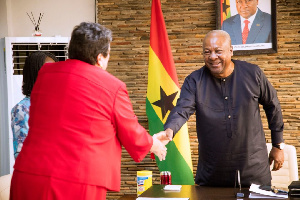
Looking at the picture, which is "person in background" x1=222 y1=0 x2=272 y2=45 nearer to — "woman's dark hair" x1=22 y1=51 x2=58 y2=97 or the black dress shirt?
the black dress shirt

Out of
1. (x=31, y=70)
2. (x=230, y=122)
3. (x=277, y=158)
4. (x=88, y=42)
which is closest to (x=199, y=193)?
(x=230, y=122)

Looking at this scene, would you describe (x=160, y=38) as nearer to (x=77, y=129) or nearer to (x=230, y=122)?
(x=230, y=122)

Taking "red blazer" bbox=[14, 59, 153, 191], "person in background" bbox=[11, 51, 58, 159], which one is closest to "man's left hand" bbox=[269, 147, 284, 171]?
"red blazer" bbox=[14, 59, 153, 191]

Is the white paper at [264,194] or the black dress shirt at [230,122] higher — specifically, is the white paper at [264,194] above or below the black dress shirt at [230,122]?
below

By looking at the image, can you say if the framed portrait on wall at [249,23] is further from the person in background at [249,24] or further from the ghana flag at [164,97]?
the ghana flag at [164,97]

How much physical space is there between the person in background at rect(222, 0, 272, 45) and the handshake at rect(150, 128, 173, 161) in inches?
86.0

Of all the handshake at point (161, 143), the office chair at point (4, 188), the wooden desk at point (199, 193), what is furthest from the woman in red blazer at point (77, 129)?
the office chair at point (4, 188)

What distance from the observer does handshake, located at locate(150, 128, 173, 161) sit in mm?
2223

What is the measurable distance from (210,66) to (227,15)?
1888mm

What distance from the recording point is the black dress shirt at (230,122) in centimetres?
255

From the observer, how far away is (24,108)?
2488 mm

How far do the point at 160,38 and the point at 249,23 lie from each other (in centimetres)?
95

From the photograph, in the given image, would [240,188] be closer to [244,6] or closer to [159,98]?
[159,98]

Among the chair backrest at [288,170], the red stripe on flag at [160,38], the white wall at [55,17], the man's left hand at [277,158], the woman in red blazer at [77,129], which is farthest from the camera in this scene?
the white wall at [55,17]
